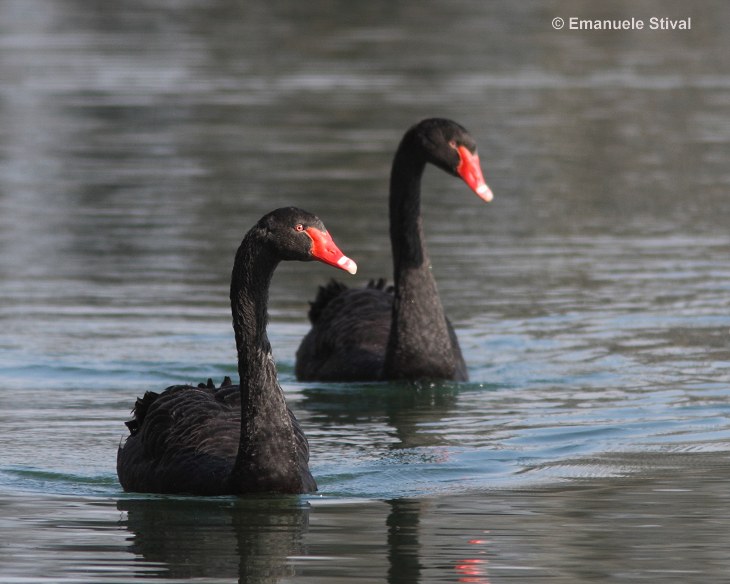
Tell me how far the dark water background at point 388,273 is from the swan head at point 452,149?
1525 millimetres

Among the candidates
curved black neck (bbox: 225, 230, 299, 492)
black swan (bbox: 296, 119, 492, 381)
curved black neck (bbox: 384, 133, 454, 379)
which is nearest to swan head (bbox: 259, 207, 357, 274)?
curved black neck (bbox: 225, 230, 299, 492)

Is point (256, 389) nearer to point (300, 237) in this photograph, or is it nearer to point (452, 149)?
point (300, 237)

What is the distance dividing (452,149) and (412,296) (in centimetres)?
110

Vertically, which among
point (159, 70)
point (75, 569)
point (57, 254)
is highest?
point (159, 70)

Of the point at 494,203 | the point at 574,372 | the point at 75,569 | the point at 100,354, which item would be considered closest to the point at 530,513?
the point at 75,569

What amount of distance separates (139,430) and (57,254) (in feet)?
26.0

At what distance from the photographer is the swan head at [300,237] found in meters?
9.02

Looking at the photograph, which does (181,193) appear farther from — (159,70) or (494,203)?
(159,70)

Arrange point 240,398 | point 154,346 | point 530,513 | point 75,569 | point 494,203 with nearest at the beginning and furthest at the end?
1. point 75,569
2. point 530,513
3. point 240,398
4. point 154,346
5. point 494,203

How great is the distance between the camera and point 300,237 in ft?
29.6

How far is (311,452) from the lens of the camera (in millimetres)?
10906
